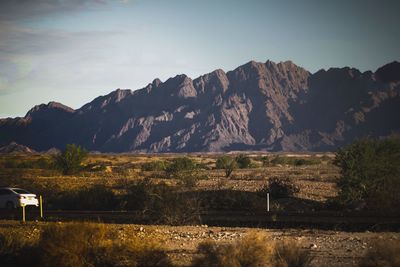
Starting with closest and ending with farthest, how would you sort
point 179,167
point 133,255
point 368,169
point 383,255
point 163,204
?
point 383,255
point 133,255
point 163,204
point 368,169
point 179,167

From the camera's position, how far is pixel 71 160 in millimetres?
60250

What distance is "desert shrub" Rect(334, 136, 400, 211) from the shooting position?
2819cm

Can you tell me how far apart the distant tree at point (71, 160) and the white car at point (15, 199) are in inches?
1057

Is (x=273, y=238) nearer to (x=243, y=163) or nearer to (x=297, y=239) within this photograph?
(x=297, y=239)

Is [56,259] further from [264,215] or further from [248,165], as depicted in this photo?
[248,165]

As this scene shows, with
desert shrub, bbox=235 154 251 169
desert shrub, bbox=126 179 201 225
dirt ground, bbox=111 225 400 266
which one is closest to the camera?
dirt ground, bbox=111 225 400 266

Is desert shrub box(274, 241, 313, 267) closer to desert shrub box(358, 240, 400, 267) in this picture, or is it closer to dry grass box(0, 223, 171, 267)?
desert shrub box(358, 240, 400, 267)

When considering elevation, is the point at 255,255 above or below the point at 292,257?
above

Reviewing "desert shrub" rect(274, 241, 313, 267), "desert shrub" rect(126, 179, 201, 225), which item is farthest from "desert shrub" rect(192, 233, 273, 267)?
"desert shrub" rect(126, 179, 201, 225)

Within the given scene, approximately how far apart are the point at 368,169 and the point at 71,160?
37107mm

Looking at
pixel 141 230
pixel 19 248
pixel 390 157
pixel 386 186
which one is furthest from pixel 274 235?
pixel 390 157

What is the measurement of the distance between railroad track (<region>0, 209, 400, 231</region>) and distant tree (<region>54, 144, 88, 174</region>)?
3326 centimetres

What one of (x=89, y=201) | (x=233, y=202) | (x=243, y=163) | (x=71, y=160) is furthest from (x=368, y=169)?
(x=243, y=163)

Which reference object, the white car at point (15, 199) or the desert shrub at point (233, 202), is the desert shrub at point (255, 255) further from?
the white car at point (15, 199)
